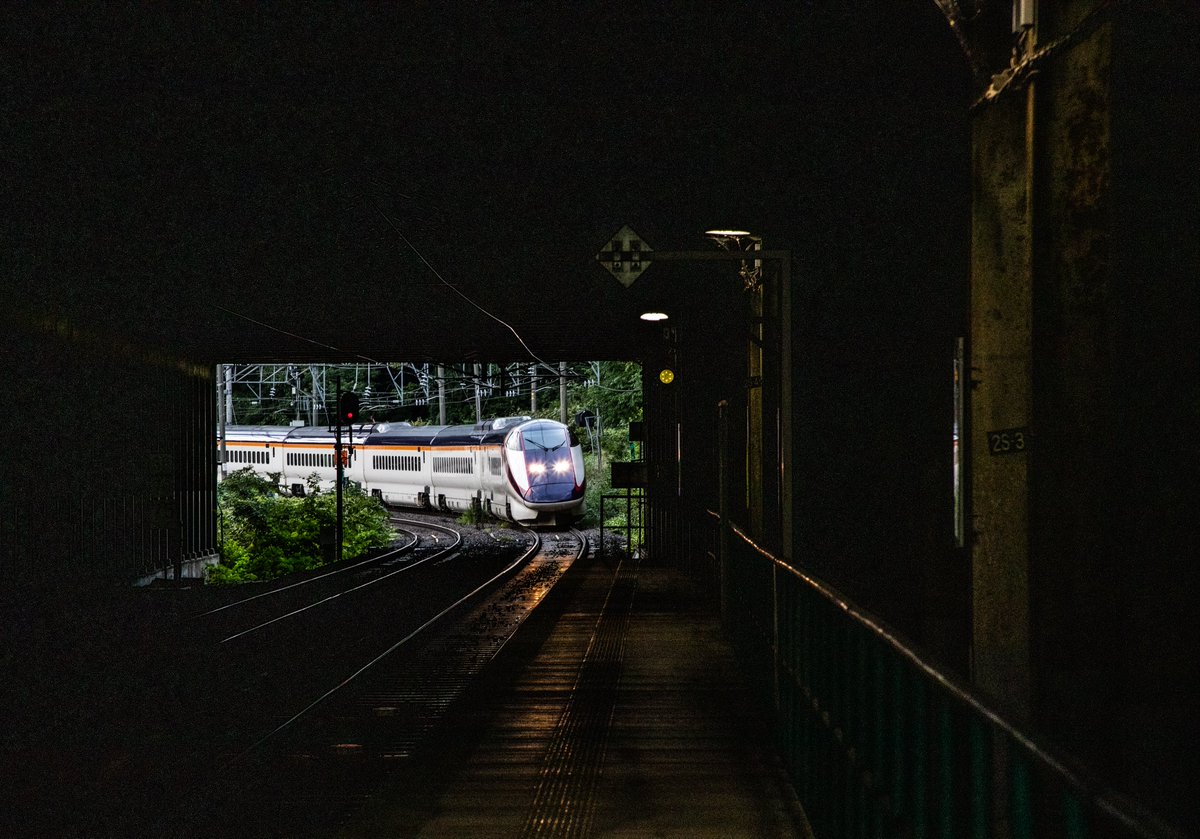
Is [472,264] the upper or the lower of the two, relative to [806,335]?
upper

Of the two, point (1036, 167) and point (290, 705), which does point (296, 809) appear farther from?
point (1036, 167)

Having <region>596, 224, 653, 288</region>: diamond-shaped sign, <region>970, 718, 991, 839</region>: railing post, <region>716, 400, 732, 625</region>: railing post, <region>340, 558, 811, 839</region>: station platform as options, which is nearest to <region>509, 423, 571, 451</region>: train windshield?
<region>716, 400, 732, 625</region>: railing post

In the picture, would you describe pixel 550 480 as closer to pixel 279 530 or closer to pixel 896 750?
pixel 279 530

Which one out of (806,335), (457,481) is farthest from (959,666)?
(457,481)

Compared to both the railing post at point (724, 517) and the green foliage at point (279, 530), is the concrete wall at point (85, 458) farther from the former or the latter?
the railing post at point (724, 517)

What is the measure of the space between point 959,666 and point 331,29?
833 centimetres

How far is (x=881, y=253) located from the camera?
492 inches

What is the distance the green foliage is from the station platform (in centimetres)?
1722

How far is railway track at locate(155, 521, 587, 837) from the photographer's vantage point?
676 cm

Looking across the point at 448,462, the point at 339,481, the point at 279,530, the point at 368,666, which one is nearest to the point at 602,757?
the point at 368,666

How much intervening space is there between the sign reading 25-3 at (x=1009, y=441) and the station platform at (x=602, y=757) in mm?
2034

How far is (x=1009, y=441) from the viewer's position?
5523 millimetres

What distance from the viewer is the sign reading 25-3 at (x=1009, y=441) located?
549 cm

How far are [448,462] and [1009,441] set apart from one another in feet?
125
